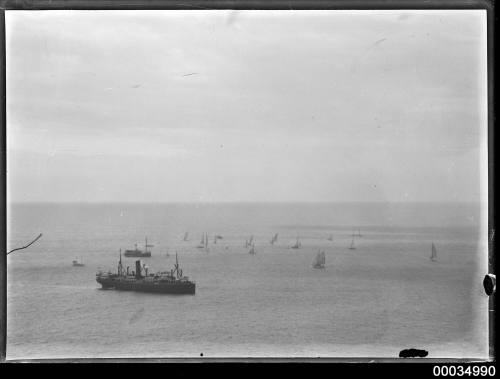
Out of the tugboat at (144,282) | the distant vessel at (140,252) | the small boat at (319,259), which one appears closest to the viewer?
the tugboat at (144,282)

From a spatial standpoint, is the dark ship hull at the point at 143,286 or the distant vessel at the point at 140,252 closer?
the dark ship hull at the point at 143,286

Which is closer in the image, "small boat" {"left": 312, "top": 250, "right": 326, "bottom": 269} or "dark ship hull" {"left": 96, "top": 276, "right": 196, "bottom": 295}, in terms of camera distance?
"dark ship hull" {"left": 96, "top": 276, "right": 196, "bottom": 295}

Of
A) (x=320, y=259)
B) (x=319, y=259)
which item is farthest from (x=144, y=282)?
(x=320, y=259)

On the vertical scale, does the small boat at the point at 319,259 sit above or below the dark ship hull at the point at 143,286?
below
